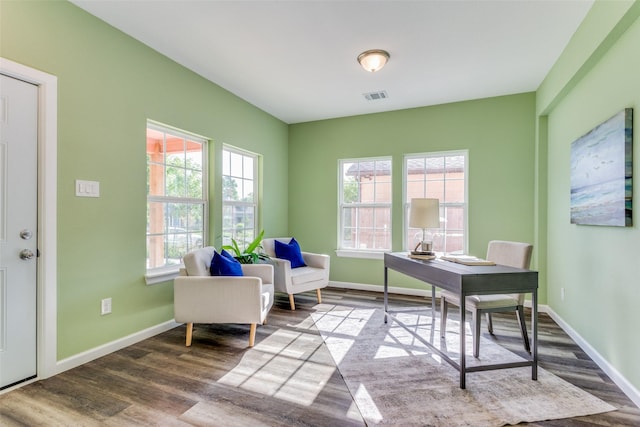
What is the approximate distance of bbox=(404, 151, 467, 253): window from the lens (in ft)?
14.2

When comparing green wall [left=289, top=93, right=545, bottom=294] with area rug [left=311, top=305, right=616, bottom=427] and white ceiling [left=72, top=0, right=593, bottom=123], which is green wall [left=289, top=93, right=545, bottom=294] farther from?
area rug [left=311, top=305, right=616, bottom=427]

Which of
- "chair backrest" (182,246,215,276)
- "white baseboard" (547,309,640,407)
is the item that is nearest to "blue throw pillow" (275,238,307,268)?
"chair backrest" (182,246,215,276)

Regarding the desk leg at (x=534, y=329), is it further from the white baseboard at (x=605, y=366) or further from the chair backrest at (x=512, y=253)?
the chair backrest at (x=512, y=253)

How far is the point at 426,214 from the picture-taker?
2918 mm

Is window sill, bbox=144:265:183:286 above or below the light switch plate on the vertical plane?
below

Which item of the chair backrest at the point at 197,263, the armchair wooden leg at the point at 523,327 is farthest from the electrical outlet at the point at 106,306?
the armchair wooden leg at the point at 523,327

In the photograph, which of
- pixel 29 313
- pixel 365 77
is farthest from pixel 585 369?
pixel 29 313

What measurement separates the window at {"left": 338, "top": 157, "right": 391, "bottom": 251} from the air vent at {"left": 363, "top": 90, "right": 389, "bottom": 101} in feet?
3.03

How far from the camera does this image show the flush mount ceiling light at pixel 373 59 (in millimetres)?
2967

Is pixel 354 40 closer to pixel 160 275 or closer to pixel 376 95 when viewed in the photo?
pixel 376 95

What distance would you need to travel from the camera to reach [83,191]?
243 cm

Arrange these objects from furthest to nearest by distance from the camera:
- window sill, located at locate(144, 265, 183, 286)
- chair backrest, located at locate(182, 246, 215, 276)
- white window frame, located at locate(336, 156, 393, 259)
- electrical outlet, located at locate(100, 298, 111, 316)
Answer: white window frame, located at locate(336, 156, 393, 259) < window sill, located at locate(144, 265, 183, 286) < chair backrest, located at locate(182, 246, 215, 276) < electrical outlet, located at locate(100, 298, 111, 316)

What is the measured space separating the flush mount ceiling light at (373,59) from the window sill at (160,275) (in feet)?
9.03

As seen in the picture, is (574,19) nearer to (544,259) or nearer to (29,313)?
(544,259)
